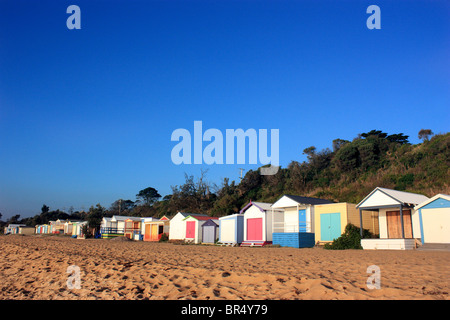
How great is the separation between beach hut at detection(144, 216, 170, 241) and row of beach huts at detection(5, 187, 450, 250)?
3.98m

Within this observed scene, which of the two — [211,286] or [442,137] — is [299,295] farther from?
[442,137]

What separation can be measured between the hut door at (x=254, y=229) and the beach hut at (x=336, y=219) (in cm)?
404

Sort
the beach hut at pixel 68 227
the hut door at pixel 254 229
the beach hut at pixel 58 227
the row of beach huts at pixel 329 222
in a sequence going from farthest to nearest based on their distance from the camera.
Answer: the beach hut at pixel 58 227, the beach hut at pixel 68 227, the hut door at pixel 254 229, the row of beach huts at pixel 329 222

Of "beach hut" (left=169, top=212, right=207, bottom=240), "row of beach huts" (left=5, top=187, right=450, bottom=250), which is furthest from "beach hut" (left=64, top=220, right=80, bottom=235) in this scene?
"row of beach huts" (left=5, top=187, right=450, bottom=250)

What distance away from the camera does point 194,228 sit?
94.0 feet

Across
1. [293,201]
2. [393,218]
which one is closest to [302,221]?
[293,201]

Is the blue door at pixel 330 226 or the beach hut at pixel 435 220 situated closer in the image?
the beach hut at pixel 435 220

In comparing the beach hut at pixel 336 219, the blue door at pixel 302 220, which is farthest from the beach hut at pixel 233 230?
the beach hut at pixel 336 219

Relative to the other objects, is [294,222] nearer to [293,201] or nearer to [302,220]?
[302,220]

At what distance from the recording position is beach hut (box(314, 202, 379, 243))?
1844cm

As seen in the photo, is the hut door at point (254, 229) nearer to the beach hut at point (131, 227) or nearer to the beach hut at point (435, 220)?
the beach hut at point (435, 220)

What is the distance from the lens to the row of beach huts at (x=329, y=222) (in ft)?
50.5
